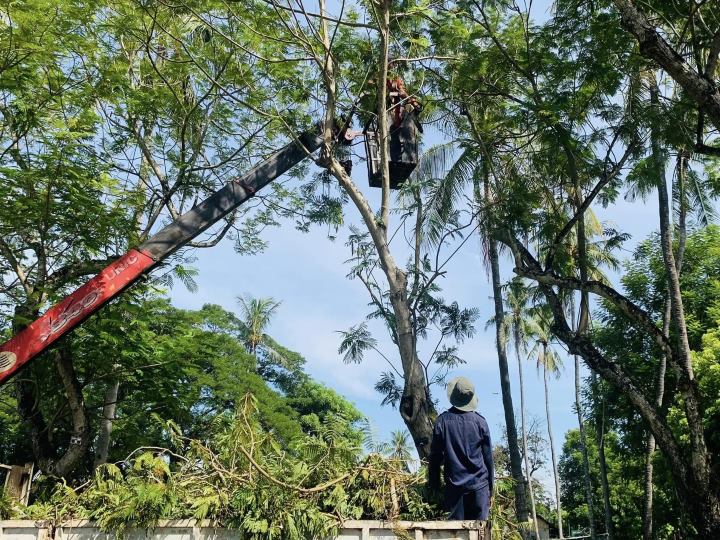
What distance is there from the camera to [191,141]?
1222cm

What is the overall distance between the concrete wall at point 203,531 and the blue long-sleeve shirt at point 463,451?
22.1 inches

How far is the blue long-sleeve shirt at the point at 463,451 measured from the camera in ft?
17.2

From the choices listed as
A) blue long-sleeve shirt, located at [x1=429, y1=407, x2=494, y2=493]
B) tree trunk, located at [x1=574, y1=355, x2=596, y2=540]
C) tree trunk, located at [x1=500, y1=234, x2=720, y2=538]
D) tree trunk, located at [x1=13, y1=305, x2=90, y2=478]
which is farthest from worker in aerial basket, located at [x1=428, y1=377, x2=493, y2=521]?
tree trunk, located at [x1=574, y1=355, x2=596, y2=540]

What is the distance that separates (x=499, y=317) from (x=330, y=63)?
35.2 ft

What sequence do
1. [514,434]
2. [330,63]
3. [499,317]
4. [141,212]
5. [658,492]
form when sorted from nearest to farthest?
[330,63] < [141,212] < [514,434] < [499,317] < [658,492]

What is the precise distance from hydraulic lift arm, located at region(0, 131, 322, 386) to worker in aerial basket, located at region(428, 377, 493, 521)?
15.0 feet

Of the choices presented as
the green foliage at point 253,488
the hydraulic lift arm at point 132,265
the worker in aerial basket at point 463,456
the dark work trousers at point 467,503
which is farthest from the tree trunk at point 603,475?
the green foliage at point 253,488

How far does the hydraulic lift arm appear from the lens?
826cm

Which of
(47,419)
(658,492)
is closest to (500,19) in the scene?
(47,419)

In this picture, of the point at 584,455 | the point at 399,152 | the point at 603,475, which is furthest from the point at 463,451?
the point at 584,455

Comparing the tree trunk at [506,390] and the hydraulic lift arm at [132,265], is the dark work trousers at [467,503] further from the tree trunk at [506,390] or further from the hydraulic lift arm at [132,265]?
the tree trunk at [506,390]

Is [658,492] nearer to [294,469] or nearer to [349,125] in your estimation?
[349,125]

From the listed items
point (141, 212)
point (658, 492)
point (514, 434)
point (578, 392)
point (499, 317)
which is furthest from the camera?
point (578, 392)

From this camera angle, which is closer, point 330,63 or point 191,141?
point 330,63
